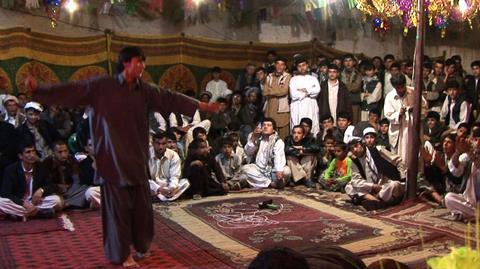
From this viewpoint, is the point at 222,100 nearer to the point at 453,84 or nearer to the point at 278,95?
the point at 278,95

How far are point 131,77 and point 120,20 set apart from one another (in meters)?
6.25

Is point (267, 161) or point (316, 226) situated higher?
point (267, 161)

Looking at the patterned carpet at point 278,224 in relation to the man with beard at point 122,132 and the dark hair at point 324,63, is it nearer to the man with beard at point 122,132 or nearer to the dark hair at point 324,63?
the man with beard at point 122,132

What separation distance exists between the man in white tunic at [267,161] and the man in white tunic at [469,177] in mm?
2551

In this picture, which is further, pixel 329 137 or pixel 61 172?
pixel 329 137

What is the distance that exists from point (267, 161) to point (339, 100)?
164cm

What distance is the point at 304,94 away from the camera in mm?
9328

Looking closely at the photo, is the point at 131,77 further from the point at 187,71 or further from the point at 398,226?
the point at 187,71

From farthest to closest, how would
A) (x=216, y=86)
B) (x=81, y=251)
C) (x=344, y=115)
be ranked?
(x=216, y=86) < (x=344, y=115) < (x=81, y=251)

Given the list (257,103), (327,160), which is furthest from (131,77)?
(257,103)

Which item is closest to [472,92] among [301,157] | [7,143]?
[301,157]

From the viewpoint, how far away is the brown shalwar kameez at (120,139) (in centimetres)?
444

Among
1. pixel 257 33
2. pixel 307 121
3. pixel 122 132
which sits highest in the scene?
pixel 257 33

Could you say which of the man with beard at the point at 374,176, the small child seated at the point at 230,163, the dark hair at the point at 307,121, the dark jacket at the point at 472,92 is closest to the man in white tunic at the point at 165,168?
the small child seated at the point at 230,163
